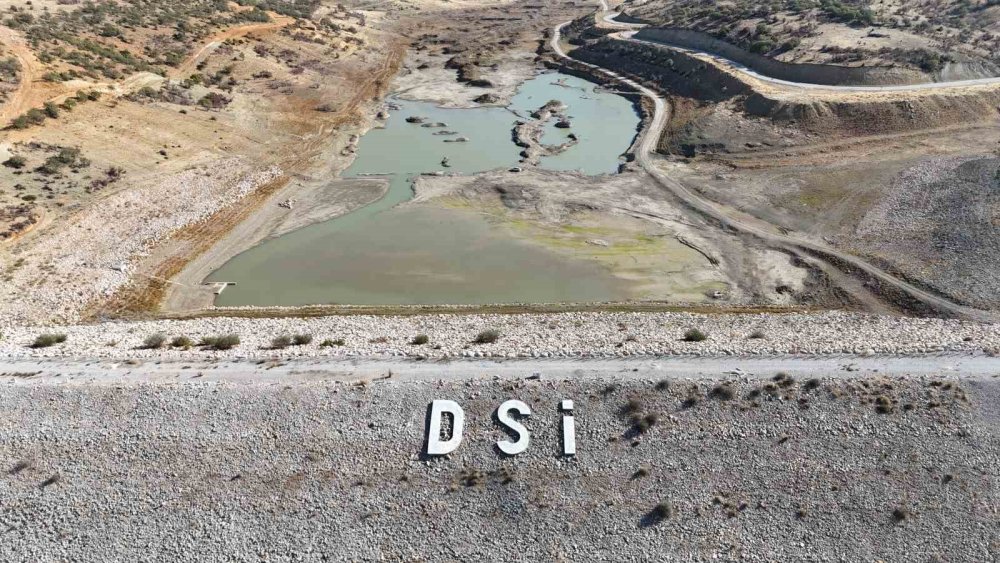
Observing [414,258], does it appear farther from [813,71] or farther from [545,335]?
[813,71]

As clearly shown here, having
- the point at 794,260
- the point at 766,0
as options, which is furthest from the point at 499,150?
the point at 766,0

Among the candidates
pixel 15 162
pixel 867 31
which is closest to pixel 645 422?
pixel 15 162

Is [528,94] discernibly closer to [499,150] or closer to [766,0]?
[499,150]

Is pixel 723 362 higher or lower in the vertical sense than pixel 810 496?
higher

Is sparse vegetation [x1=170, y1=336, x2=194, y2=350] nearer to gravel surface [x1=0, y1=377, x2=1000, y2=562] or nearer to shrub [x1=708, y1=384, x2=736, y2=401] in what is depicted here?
gravel surface [x1=0, y1=377, x2=1000, y2=562]

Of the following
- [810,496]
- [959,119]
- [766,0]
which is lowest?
[810,496]

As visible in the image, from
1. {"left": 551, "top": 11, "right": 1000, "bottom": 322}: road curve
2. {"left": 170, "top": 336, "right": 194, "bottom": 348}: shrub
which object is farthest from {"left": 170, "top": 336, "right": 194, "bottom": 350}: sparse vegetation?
{"left": 551, "top": 11, "right": 1000, "bottom": 322}: road curve
